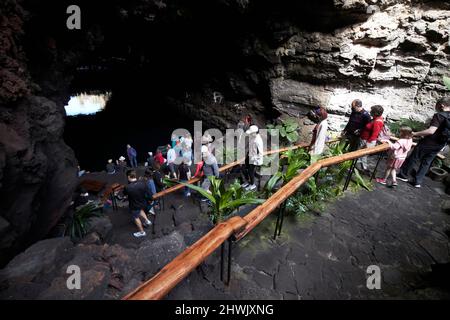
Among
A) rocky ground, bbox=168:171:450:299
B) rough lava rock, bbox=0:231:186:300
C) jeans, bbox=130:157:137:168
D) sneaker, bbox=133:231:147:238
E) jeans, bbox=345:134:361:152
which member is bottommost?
jeans, bbox=130:157:137:168

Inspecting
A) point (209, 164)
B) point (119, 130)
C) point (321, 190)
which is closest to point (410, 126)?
point (321, 190)

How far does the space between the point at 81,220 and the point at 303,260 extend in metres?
6.41

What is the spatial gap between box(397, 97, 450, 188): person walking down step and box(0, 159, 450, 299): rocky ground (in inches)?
20.4

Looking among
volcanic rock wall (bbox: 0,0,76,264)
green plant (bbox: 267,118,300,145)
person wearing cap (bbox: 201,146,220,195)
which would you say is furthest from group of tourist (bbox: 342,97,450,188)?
volcanic rock wall (bbox: 0,0,76,264)

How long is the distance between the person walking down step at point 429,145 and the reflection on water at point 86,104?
79.5ft

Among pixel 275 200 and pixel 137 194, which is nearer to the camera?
pixel 275 200

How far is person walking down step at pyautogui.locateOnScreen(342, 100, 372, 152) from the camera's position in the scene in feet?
15.9

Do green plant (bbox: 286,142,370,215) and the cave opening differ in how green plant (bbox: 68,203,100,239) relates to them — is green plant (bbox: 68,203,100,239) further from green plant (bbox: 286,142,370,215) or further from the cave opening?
green plant (bbox: 286,142,370,215)

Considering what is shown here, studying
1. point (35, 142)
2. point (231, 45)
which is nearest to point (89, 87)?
point (231, 45)

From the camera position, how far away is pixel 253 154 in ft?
16.7

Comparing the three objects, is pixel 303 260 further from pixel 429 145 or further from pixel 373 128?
pixel 429 145

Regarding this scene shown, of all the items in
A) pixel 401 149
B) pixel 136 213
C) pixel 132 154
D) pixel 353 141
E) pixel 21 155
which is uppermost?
pixel 401 149

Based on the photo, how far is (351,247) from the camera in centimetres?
294
